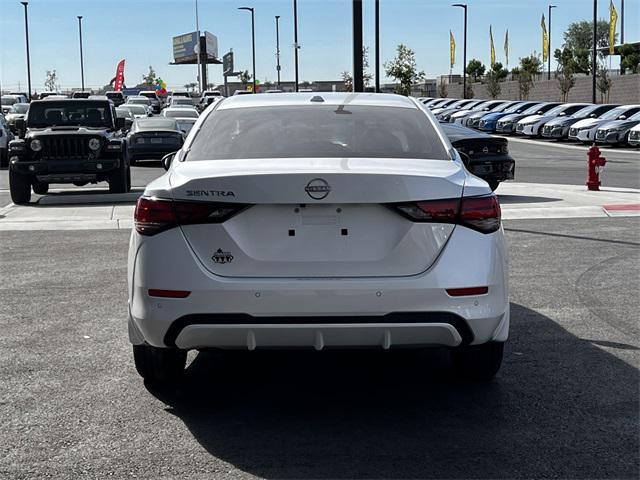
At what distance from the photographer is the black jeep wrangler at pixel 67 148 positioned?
58.0 feet

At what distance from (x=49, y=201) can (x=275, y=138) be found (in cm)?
1326

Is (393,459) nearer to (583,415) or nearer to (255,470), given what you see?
(255,470)

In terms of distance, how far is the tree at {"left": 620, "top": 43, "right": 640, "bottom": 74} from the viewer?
255 feet

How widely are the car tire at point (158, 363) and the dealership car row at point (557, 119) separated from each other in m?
31.3

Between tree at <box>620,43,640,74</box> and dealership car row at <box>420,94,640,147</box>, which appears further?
tree at <box>620,43,640,74</box>

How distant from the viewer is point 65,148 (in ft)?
58.7

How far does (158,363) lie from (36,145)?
13.1 m

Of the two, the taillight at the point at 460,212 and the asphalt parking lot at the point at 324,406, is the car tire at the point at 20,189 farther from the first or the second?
the taillight at the point at 460,212

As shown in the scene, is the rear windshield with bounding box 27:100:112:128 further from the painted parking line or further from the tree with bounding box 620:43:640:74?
the tree with bounding box 620:43:640:74

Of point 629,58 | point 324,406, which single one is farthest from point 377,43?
point 629,58

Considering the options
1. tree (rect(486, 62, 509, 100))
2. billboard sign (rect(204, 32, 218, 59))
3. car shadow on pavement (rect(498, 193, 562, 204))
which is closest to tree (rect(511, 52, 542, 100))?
tree (rect(486, 62, 509, 100))

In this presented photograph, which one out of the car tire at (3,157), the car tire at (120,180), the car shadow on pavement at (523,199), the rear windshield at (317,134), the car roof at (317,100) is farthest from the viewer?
the car tire at (3,157)

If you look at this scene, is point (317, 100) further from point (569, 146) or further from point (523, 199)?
point (569, 146)

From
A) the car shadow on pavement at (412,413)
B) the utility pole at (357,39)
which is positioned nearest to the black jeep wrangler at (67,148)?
the utility pole at (357,39)
